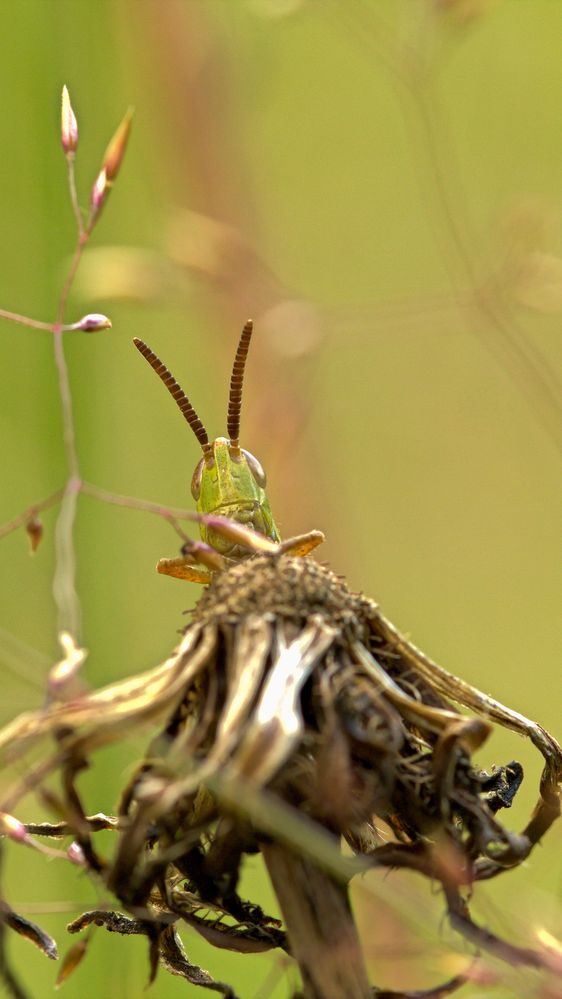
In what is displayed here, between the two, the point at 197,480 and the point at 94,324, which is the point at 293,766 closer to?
the point at 94,324

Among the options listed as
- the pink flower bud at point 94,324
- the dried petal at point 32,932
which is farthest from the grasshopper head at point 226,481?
the dried petal at point 32,932

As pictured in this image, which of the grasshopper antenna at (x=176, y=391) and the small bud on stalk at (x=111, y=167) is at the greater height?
the small bud on stalk at (x=111, y=167)

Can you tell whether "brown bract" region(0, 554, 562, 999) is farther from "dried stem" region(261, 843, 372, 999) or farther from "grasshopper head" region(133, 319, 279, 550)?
"grasshopper head" region(133, 319, 279, 550)

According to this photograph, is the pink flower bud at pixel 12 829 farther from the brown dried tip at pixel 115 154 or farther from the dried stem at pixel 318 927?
the brown dried tip at pixel 115 154

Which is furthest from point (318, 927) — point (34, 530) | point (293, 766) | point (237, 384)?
point (237, 384)

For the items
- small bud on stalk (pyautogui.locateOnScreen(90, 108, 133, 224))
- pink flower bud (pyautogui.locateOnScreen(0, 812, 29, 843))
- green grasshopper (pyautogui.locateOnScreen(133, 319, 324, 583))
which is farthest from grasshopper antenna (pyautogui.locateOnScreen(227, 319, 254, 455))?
pink flower bud (pyautogui.locateOnScreen(0, 812, 29, 843))

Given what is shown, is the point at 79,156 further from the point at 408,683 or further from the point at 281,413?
the point at 408,683
